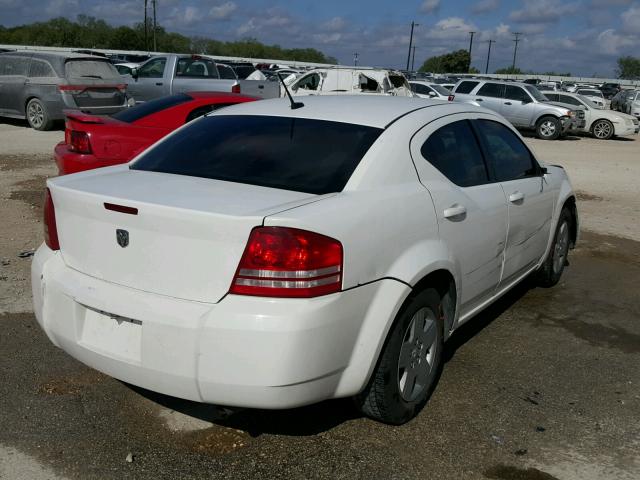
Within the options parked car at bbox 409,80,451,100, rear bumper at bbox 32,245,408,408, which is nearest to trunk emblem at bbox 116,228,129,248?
rear bumper at bbox 32,245,408,408

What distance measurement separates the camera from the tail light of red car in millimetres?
6680

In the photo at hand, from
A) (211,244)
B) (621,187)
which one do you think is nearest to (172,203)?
(211,244)

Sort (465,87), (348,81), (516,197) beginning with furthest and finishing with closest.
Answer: (465,87) → (348,81) → (516,197)

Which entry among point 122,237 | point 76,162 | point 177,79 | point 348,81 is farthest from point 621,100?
point 122,237

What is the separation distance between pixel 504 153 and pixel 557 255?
1.55 metres

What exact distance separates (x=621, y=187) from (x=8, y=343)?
10.9 m

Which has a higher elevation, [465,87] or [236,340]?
[465,87]

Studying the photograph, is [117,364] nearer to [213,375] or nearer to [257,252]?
[213,375]

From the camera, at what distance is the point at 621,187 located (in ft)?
39.4

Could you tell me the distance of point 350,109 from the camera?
151 inches

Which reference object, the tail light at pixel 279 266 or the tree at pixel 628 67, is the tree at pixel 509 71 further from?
the tail light at pixel 279 266

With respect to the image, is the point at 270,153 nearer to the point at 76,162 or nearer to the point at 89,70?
the point at 76,162

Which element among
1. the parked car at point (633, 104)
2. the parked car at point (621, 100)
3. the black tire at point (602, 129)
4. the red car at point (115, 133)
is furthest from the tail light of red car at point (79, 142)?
the parked car at point (621, 100)

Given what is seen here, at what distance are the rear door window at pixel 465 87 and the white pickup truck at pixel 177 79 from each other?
838 centimetres
